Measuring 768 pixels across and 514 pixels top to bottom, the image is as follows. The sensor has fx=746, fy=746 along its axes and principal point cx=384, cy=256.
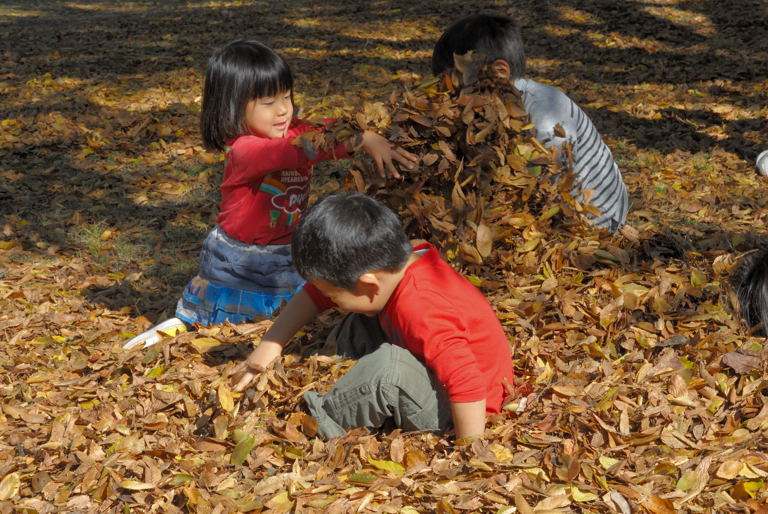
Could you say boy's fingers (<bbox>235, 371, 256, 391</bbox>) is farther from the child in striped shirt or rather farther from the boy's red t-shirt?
the child in striped shirt

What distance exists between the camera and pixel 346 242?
2.77 metres

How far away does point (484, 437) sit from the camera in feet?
9.27

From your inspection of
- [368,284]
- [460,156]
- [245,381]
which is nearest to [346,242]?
[368,284]

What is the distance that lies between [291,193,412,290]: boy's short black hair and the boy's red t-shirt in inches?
5.5

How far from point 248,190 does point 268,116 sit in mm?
420

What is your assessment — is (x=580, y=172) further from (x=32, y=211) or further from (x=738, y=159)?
(x=32, y=211)

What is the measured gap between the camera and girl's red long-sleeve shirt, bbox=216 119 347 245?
3.94 m

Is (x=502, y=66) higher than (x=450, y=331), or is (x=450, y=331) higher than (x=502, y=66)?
(x=502, y=66)

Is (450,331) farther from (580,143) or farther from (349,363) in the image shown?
(580,143)

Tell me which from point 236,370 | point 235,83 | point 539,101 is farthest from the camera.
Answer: point 539,101

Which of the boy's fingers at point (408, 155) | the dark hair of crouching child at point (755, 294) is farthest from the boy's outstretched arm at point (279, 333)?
the dark hair of crouching child at point (755, 294)

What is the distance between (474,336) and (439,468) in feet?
1.67

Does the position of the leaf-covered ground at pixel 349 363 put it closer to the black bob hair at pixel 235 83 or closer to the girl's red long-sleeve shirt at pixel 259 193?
the girl's red long-sleeve shirt at pixel 259 193

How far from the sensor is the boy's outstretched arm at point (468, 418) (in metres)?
2.72
